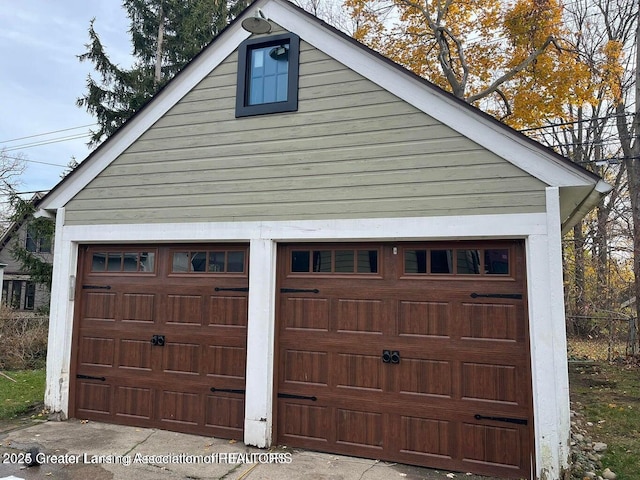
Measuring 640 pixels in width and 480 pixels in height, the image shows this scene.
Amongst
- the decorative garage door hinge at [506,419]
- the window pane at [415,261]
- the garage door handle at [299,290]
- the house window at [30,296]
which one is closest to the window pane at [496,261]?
the window pane at [415,261]

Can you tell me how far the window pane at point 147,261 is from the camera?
564cm

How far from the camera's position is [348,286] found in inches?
188

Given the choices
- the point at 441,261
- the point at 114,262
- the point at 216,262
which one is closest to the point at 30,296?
the point at 114,262

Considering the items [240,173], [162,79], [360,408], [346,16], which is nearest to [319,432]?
[360,408]

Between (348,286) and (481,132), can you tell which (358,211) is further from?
(481,132)

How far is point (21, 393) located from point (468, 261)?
6982 millimetres

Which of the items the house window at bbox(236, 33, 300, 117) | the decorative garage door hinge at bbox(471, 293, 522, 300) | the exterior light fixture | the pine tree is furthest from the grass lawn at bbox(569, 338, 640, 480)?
the pine tree

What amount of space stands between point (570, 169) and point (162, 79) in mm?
14678

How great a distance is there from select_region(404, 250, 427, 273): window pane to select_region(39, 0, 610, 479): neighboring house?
16 millimetres

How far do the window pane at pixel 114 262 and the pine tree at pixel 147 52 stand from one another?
33.0ft

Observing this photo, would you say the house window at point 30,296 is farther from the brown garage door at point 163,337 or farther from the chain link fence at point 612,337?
the chain link fence at point 612,337

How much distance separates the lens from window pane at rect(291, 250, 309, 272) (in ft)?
16.3

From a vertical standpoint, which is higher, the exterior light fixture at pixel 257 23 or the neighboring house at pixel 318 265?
the exterior light fixture at pixel 257 23

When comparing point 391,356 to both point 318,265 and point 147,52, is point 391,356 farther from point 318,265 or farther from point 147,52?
point 147,52
